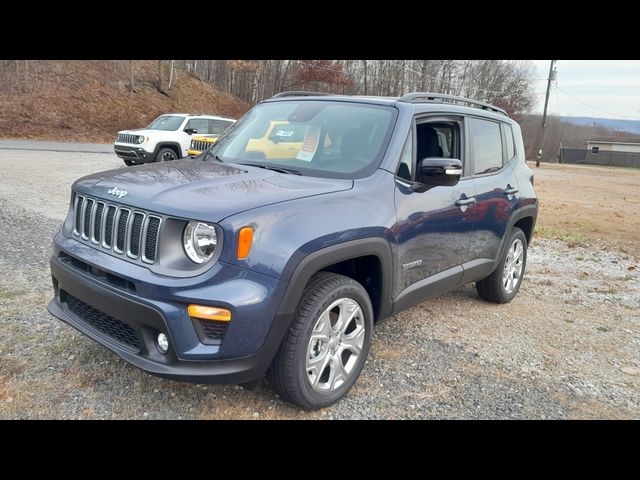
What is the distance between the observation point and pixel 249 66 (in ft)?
120

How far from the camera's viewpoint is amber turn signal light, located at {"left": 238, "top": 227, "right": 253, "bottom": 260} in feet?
8.41

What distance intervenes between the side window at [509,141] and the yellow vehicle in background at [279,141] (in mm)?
2402

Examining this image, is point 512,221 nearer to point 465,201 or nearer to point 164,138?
point 465,201

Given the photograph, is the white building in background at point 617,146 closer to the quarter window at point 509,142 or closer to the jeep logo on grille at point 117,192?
the quarter window at point 509,142

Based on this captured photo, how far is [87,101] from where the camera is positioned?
27.5 metres

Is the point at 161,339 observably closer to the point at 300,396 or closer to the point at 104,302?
the point at 104,302

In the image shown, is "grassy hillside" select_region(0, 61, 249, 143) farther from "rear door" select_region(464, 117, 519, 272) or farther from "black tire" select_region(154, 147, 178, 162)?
"rear door" select_region(464, 117, 519, 272)

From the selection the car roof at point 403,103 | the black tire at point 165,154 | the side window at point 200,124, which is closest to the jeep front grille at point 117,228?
the car roof at point 403,103

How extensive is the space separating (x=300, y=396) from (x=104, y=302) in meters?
→ 1.23

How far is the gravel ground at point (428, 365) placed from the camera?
3121mm

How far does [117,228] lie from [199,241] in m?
0.57

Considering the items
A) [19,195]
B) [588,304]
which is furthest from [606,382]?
[19,195]

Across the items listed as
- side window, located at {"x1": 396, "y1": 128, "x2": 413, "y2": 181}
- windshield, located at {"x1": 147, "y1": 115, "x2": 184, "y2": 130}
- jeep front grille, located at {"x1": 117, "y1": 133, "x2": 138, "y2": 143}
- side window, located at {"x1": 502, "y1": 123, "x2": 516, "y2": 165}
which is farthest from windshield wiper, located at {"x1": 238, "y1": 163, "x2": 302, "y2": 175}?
windshield, located at {"x1": 147, "y1": 115, "x2": 184, "y2": 130}

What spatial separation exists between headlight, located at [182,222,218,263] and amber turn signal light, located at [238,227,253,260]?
14cm
